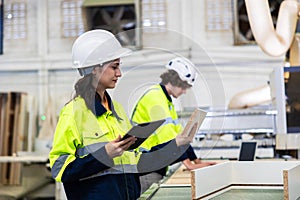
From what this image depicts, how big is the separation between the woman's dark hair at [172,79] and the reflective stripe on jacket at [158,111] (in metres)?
0.04

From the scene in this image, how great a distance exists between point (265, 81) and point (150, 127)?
331 centimetres

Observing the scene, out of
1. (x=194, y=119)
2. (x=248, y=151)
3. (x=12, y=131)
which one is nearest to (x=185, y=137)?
(x=194, y=119)

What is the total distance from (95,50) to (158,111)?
77 centimetres

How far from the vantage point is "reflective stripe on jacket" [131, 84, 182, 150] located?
2.10 m

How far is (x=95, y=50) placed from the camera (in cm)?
151

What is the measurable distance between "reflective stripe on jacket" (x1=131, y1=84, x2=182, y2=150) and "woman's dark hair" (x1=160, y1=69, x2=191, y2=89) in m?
0.04

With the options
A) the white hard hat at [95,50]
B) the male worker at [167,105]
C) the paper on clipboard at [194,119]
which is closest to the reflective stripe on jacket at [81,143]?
the white hard hat at [95,50]

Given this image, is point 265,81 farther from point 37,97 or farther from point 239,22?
point 37,97

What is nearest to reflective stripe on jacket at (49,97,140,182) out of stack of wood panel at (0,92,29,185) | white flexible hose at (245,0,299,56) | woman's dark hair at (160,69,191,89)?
woman's dark hair at (160,69,191,89)

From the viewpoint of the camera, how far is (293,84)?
7.35 feet

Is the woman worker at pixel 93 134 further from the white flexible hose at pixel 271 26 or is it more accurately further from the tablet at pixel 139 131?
the white flexible hose at pixel 271 26

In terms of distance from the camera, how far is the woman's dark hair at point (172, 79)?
83.7 inches

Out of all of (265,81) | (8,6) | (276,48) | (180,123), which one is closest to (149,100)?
(180,123)

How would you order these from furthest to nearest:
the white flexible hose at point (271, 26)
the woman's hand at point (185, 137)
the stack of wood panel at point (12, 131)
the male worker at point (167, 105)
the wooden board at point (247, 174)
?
the stack of wood panel at point (12, 131) < the male worker at point (167, 105) < the white flexible hose at point (271, 26) < the woman's hand at point (185, 137) < the wooden board at point (247, 174)
